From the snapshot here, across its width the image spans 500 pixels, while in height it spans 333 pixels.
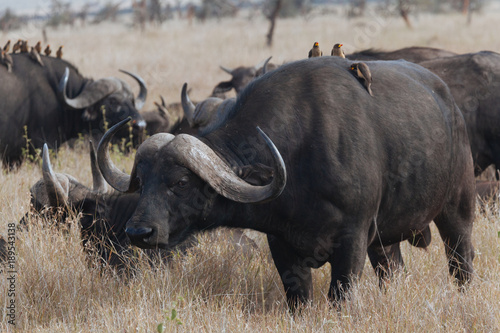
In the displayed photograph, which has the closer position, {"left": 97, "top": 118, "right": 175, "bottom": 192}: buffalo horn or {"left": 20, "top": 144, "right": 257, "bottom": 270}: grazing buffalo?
{"left": 97, "top": 118, "right": 175, "bottom": 192}: buffalo horn

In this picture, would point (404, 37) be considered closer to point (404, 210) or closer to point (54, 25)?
point (404, 210)

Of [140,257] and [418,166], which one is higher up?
[418,166]

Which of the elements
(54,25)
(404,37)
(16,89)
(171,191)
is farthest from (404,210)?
(54,25)

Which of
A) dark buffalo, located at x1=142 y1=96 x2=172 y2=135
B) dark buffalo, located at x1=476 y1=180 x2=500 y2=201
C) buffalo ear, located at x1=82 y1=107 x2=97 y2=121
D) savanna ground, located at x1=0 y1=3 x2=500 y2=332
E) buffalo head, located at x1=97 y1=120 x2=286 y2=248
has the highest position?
buffalo head, located at x1=97 y1=120 x2=286 y2=248

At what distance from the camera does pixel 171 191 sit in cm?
377

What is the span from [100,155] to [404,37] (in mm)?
22561

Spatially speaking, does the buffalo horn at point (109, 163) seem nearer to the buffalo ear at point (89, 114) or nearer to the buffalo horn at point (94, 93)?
the buffalo horn at point (94, 93)

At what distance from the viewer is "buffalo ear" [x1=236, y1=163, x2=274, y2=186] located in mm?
3885

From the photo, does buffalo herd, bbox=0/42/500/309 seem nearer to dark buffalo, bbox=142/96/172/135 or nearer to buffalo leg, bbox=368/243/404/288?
buffalo leg, bbox=368/243/404/288

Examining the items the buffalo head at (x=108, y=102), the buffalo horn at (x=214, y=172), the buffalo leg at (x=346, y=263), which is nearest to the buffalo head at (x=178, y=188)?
the buffalo horn at (x=214, y=172)

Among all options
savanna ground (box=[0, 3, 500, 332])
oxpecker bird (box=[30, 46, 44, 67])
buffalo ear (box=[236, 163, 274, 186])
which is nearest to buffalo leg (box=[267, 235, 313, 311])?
savanna ground (box=[0, 3, 500, 332])

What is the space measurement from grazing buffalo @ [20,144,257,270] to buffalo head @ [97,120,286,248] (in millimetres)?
1191

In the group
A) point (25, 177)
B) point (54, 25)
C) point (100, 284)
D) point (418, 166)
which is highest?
point (418, 166)

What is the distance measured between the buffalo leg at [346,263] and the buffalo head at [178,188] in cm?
58
